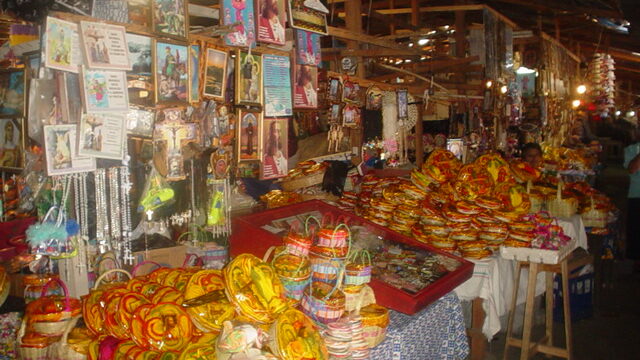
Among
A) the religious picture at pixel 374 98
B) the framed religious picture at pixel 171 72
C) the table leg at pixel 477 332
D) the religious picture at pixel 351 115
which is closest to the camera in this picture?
the framed religious picture at pixel 171 72

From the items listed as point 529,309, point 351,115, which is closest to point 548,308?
point 529,309

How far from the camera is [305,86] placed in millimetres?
3336

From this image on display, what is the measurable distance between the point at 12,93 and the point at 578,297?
5068 mm

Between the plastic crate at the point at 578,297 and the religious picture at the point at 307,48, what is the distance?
10.8ft

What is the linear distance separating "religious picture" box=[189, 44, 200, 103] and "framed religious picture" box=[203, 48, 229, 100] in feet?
0.16

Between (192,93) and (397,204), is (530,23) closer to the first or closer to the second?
(397,204)

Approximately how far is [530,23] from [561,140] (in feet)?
9.68

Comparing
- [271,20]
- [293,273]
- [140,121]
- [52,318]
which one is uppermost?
[271,20]

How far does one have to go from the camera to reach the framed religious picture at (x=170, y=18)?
234 cm

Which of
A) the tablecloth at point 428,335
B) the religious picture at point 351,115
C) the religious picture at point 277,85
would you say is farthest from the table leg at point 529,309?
the religious picture at point 277,85

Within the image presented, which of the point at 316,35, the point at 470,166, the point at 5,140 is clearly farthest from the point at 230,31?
the point at 470,166

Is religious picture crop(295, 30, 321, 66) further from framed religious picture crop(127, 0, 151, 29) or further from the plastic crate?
the plastic crate

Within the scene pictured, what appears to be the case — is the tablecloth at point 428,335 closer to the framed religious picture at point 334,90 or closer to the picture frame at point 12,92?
the framed religious picture at point 334,90

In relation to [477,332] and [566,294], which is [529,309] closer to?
[566,294]
